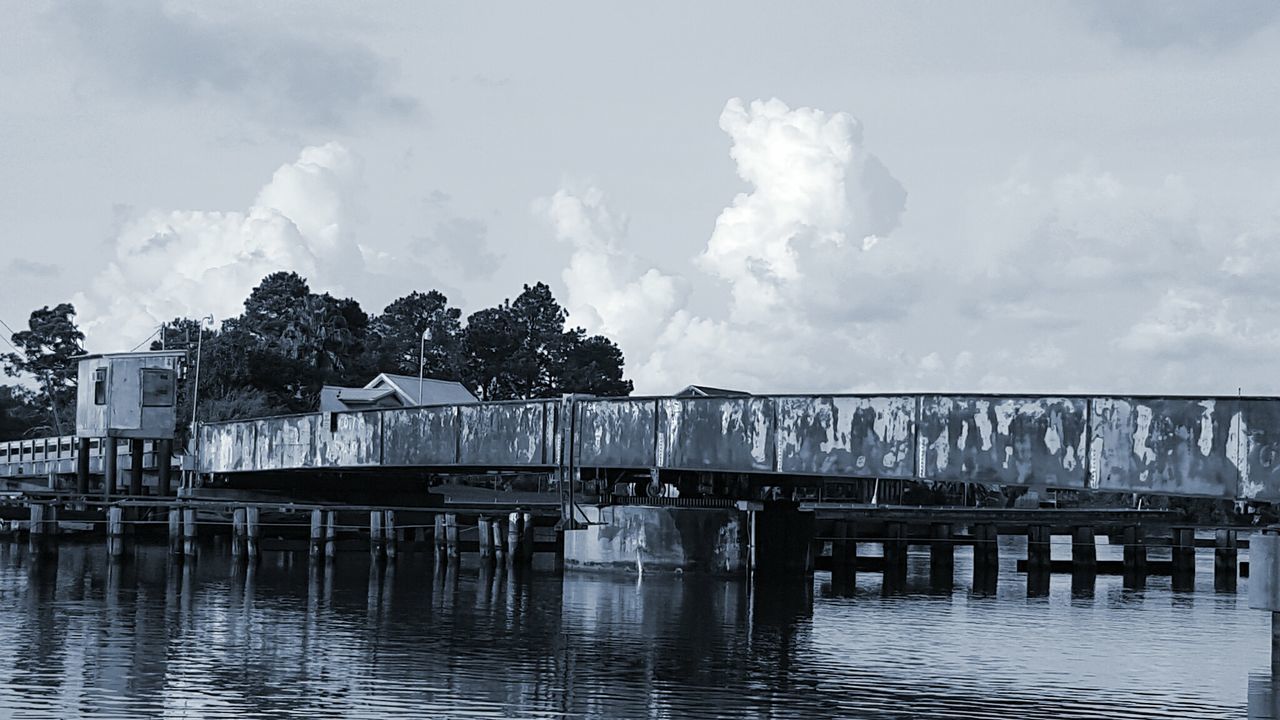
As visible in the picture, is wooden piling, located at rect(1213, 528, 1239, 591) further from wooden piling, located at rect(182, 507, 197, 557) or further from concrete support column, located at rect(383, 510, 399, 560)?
wooden piling, located at rect(182, 507, 197, 557)

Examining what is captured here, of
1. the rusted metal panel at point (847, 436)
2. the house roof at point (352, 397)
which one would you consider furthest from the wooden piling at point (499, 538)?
the house roof at point (352, 397)

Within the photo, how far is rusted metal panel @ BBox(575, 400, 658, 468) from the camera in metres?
42.7

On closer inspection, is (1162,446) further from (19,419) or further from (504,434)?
(19,419)

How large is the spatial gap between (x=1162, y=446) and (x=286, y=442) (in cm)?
3263

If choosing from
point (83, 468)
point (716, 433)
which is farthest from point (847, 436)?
point (83, 468)

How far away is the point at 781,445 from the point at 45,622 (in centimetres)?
1769

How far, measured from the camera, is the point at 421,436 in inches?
1918

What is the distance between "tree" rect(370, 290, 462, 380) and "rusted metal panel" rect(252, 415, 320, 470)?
211 ft

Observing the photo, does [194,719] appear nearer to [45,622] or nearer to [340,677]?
[340,677]

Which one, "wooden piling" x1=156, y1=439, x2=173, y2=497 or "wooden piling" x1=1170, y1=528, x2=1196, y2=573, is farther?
"wooden piling" x1=156, y1=439, x2=173, y2=497

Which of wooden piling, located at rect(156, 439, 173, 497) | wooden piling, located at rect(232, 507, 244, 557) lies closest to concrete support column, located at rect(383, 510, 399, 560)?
wooden piling, located at rect(232, 507, 244, 557)

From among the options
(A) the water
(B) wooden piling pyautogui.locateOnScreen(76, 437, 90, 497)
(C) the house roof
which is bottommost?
(A) the water

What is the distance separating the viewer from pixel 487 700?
849 inches

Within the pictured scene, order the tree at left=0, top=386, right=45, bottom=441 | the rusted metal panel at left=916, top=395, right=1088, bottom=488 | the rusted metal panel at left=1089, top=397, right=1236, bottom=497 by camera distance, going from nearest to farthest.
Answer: the rusted metal panel at left=1089, top=397, right=1236, bottom=497, the rusted metal panel at left=916, top=395, right=1088, bottom=488, the tree at left=0, top=386, right=45, bottom=441
